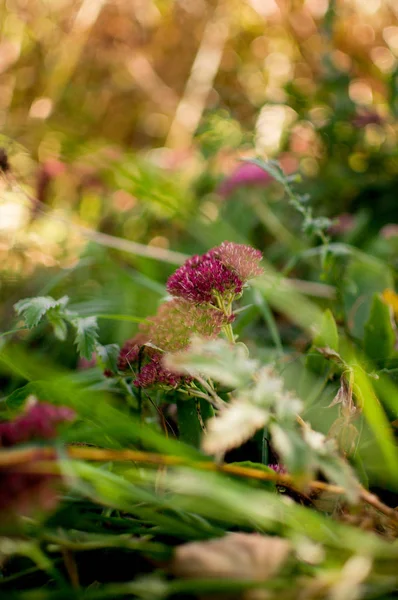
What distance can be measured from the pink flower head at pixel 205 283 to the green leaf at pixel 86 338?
11 centimetres

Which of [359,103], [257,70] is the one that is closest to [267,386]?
[359,103]

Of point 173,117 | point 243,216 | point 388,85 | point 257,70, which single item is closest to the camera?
point 388,85

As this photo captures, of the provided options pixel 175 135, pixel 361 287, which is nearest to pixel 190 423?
pixel 361 287

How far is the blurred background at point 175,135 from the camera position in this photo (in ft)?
3.67

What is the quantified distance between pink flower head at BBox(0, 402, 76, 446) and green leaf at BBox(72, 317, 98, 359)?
0.57ft

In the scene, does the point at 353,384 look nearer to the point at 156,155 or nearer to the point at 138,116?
the point at 156,155

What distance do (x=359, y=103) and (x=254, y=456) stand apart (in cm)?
101

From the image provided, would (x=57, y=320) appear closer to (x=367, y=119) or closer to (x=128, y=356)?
(x=128, y=356)

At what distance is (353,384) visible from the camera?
0.49 m

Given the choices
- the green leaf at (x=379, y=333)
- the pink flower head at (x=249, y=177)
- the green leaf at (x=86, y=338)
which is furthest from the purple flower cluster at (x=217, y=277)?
the pink flower head at (x=249, y=177)

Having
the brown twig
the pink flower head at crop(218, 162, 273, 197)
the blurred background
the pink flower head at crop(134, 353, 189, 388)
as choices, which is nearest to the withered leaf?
the brown twig

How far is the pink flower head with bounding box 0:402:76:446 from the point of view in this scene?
0.34 metres

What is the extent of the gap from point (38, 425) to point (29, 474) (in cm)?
3

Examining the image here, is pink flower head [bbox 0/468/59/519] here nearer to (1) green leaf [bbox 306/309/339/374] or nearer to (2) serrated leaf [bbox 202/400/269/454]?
(2) serrated leaf [bbox 202/400/269/454]
